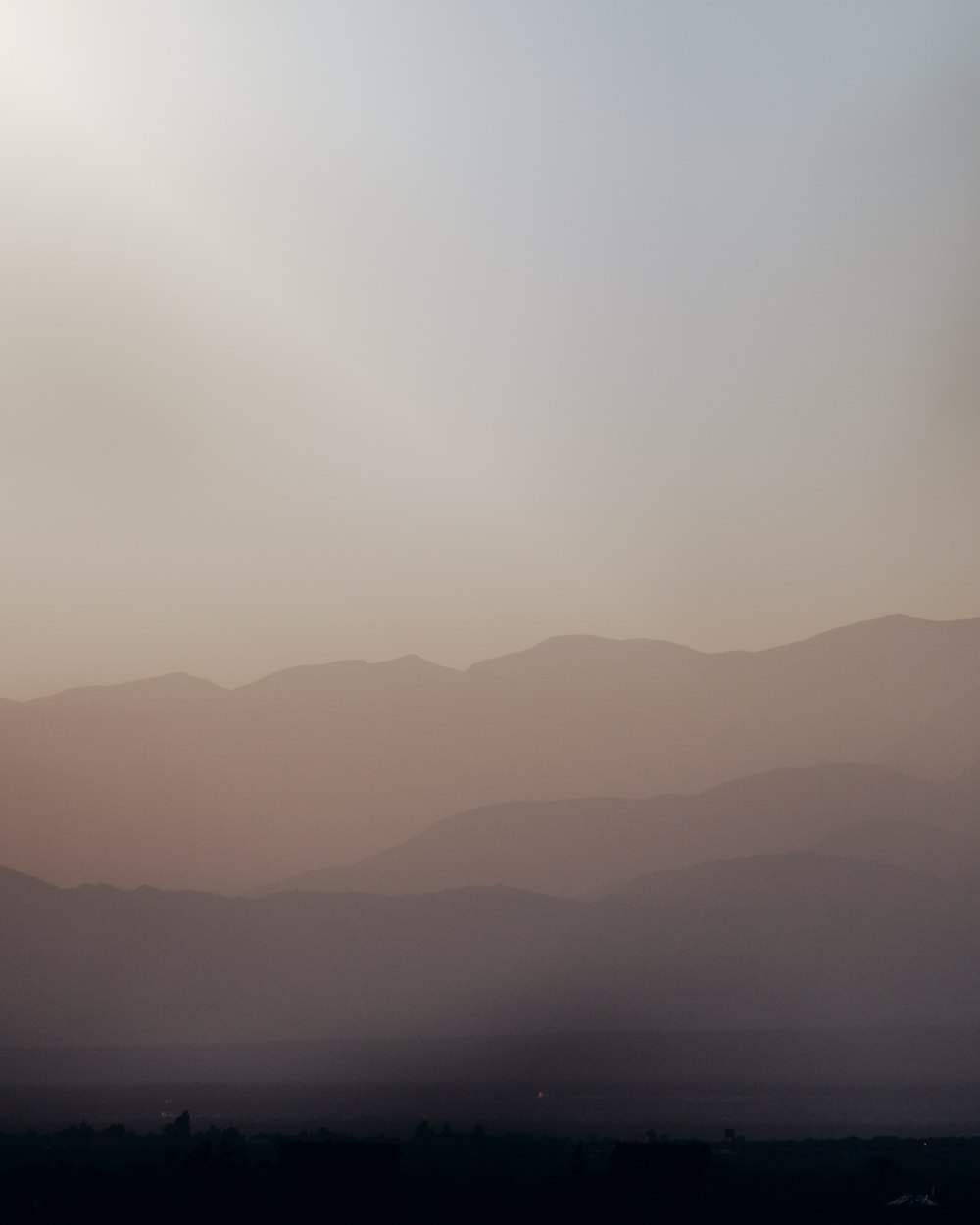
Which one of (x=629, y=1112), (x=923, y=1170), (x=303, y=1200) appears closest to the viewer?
(x=303, y=1200)

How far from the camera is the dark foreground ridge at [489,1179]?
5.58 m

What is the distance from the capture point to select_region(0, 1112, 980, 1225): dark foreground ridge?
5.58m

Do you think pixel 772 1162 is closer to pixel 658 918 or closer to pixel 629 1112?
pixel 629 1112

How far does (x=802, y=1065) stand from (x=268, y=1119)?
2.67 meters

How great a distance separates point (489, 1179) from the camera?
19.3 ft

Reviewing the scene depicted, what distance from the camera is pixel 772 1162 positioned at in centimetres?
613

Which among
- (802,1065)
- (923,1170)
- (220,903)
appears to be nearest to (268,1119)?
(220,903)

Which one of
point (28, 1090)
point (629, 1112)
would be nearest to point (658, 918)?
point (629, 1112)

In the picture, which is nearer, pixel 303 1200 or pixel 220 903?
pixel 303 1200

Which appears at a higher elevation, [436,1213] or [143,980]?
[143,980]

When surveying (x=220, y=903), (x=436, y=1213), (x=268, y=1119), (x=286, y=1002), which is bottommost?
(x=436, y=1213)

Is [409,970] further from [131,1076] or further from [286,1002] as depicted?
[131,1076]

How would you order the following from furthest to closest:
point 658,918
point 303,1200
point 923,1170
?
point 658,918
point 923,1170
point 303,1200

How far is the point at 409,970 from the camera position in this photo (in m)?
7.29
